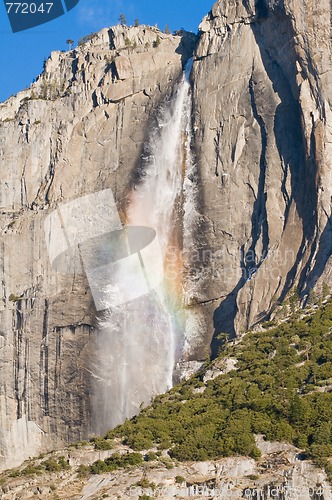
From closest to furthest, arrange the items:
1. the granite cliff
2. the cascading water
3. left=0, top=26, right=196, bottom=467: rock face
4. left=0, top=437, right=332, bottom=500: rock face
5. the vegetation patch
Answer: left=0, top=437, right=332, bottom=500: rock face < the vegetation patch < the granite cliff < the cascading water < left=0, top=26, right=196, bottom=467: rock face

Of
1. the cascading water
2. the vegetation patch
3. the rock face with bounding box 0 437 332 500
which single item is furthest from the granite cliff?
the rock face with bounding box 0 437 332 500

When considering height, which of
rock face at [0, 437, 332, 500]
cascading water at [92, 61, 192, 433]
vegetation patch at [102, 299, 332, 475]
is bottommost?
rock face at [0, 437, 332, 500]

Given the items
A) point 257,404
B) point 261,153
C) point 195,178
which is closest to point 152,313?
point 195,178

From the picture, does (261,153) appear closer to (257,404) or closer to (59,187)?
(59,187)

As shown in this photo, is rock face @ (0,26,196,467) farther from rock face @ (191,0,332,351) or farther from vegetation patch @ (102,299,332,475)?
vegetation patch @ (102,299,332,475)

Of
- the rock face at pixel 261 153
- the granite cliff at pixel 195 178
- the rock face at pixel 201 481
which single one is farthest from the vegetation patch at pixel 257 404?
the rock face at pixel 261 153

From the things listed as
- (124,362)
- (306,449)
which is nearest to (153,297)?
(124,362)
